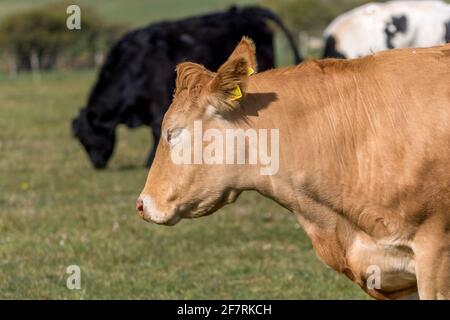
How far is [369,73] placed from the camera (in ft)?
17.8

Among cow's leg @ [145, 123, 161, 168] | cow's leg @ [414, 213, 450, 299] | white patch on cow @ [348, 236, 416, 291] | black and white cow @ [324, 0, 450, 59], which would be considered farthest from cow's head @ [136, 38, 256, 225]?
cow's leg @ [145, 123, 161, 168]

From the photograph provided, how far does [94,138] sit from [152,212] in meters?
9.69

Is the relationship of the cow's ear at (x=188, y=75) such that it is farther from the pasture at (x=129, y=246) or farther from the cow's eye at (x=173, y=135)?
the pasture at (x=129, y=246)

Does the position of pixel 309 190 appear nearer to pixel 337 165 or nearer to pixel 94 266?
pixel 337 165

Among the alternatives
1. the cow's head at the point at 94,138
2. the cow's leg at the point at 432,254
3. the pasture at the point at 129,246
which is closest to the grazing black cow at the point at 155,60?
the cow's head at the point at 94,138

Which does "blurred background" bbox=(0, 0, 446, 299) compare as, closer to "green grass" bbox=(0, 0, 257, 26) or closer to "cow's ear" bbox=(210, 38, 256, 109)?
"cow's ear" bbox=(210, 38, 256, 109)

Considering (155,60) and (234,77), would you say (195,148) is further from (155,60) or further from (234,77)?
(155,60)

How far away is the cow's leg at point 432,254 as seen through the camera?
516 cm

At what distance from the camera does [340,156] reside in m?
5.31

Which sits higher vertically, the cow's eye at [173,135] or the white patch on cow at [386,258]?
the cow's eye at [173,135]

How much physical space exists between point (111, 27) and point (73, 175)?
156 ft

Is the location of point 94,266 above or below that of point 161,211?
below

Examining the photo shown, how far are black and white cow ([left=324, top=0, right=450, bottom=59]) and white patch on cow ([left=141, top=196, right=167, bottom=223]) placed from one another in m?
7.12
